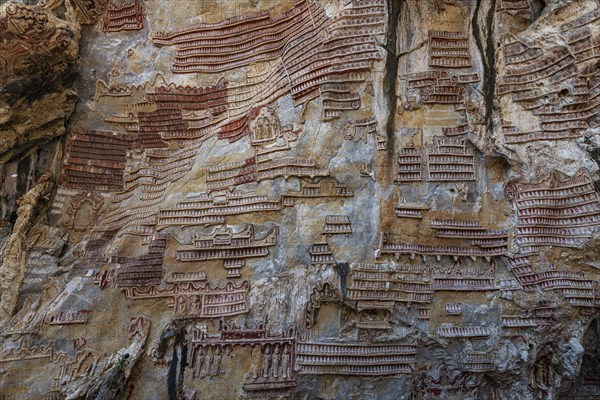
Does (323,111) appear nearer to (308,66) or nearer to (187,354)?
(308,66)

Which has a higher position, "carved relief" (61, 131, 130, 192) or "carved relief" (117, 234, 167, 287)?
"carved relief" (61, 131, 130, 192)

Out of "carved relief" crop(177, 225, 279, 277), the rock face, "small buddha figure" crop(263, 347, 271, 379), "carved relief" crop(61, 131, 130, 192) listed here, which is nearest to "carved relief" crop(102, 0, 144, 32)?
the rock face

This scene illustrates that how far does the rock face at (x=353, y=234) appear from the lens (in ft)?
20.4

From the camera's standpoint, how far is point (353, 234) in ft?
21.1

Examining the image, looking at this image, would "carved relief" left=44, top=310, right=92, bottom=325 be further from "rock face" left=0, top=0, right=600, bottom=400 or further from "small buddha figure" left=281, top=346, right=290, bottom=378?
Answer: "small buddha figure" left=281, top=346, right=290, bottom=378

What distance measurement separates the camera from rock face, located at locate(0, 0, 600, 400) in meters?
6.23

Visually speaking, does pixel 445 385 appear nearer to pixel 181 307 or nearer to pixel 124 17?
pixel 181 307

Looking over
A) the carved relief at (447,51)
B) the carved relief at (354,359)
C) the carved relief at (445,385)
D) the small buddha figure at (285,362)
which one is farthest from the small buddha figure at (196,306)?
the carved relief at (447,51)

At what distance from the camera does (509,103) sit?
678 centimetres

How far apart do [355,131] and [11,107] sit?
4582 millimetres

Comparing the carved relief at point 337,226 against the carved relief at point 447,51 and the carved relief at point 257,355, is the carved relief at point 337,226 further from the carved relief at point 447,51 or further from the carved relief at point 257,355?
the carved relief at point 447,51

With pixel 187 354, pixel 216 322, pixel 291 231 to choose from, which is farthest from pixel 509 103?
pixel 187 354

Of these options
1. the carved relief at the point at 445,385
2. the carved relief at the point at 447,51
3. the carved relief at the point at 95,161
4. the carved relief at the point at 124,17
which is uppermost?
the carved relief at the point at 124,17

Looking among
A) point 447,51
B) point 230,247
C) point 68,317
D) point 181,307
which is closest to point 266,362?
point 181,307
